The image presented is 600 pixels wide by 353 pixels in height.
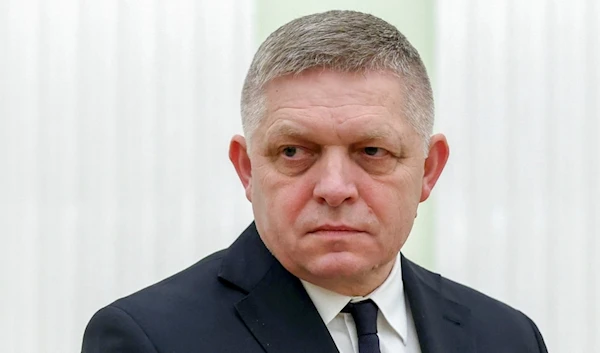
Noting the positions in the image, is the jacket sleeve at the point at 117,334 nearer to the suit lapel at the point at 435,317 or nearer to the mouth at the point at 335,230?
the mouth at the point at 335,230

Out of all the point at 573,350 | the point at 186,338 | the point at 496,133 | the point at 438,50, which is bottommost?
the point at 573,350

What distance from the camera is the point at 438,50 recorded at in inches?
104

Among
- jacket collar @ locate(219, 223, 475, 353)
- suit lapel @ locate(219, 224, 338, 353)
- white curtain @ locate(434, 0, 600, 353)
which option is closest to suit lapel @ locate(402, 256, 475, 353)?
jacket collar @ locate(219, 223, 475, 353)

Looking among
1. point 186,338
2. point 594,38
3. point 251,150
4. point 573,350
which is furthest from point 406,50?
point 573,350

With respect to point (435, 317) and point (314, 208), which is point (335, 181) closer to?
point (314, 208)

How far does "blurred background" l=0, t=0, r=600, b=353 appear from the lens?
8.28 feet

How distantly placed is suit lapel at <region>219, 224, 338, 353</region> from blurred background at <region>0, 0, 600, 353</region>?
90cm

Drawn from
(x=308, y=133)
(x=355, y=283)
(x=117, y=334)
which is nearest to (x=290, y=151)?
(x=308, y=133)

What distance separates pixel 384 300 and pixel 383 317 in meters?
0.03

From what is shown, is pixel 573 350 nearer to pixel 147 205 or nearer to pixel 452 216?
pixel 452 216

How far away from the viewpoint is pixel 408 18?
8.84 ft

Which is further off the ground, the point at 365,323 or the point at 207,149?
the point at 207,149

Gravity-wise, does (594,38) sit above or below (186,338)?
above

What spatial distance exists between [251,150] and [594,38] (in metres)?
1.47
